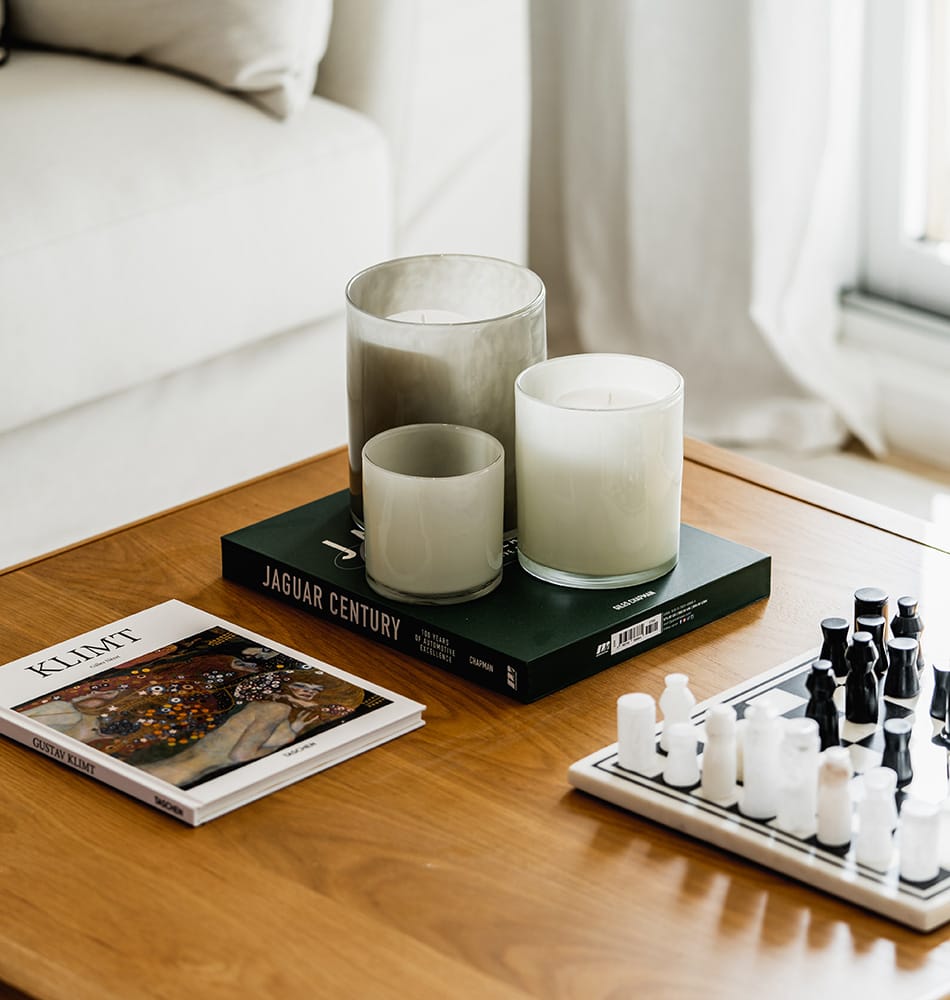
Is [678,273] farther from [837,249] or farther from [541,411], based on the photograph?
[541,411]

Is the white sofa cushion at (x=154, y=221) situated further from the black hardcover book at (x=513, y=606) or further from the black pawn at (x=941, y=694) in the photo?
the black pawn at (x=941, y=694)

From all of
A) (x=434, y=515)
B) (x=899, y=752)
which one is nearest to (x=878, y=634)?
(x=899, y=752)

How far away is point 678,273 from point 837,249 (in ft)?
0.77

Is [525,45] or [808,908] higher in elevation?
[525,45]

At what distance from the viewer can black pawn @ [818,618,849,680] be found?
93cm

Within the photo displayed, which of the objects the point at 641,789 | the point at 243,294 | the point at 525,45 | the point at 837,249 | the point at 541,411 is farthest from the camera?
the point at 837,249

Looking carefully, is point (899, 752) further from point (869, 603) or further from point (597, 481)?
point (597, 481)

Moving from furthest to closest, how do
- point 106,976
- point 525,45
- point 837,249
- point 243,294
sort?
point 837,249, point 525,45, point 243,294, point 106,976

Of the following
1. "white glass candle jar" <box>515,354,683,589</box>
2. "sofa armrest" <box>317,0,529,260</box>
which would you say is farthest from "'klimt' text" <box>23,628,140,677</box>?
"sofa armrest" <box>317,0,529,260</box>

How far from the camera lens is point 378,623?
1.02 meters

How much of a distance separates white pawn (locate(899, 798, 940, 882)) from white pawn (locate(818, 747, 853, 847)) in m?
0.03

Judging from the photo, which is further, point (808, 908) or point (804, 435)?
point (804, 435)

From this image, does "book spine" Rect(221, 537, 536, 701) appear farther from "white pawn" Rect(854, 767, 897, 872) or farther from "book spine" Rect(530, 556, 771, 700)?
"white pawn" Rect(854, 767, 897, 872)

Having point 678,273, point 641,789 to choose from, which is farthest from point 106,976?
point 678,273
